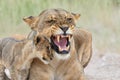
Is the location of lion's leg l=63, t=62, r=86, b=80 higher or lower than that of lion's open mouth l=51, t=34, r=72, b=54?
lower

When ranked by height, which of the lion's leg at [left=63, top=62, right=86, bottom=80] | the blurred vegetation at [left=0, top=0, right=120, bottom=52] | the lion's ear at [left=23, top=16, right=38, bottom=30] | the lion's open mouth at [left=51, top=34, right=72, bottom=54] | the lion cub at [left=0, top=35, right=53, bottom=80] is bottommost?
the blurred vegetation at [left=0, top=0, right=120, bottom=52]

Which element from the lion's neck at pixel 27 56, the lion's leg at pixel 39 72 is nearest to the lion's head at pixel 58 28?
the lion's neck at pixel 27 56

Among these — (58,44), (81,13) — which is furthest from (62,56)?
(81,13)

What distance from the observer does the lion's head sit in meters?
4.56

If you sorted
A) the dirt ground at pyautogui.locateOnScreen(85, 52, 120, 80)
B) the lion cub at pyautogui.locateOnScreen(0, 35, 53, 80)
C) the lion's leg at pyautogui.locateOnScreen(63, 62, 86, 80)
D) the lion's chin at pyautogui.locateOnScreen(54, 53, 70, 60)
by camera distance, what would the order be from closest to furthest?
the lion's chin at pyautogui.locateOnScreen(54, 53, 70, 60) < the lion cub at pyautogui.locateOnScreen(0, 35, 53, 80) < the lion's leg at pyautogui.locateOnScreen(63, 62, 86, 80) < the dirt ground at pyautogui.locateOnScreen(85, 52, 120, 80)

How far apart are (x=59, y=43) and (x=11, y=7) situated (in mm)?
4624

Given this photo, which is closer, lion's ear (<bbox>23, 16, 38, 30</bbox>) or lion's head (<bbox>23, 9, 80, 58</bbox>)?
lion's head (<bbox>23, 9, 80, 58</bbox>)

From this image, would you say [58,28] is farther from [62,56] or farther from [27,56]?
[27,56]

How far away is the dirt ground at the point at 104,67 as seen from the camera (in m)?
6.54

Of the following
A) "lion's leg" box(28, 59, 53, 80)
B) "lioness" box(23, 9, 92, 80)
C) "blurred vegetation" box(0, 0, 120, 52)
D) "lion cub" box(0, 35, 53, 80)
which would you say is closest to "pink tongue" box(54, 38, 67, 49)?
"lioness" box(23, 9, 92, 80)

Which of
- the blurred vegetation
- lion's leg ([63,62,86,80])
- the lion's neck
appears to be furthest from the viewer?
the blurred vegetation

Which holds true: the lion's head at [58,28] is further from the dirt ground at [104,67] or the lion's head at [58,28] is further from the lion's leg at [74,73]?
the dirt ground at [104,67]

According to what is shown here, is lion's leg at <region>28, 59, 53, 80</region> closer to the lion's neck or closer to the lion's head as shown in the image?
the lion's neck

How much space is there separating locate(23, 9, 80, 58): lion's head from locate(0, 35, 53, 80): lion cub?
0.09 meters
